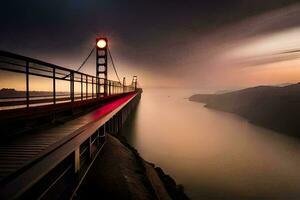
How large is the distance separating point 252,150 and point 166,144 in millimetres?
17153

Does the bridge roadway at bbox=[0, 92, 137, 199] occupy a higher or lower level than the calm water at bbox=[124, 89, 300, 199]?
higher

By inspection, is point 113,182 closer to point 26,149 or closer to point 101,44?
point 26,149

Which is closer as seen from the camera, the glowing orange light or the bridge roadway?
the bridge roadway

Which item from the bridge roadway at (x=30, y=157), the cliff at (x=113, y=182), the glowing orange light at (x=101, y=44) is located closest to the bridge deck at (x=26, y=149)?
the bridge roadway at (x=30, y=157)

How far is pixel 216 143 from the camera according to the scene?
4300 cm

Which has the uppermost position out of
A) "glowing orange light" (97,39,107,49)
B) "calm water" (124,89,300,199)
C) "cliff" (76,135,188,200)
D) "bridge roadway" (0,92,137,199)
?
"glowing orange light" (97,39,107,49)

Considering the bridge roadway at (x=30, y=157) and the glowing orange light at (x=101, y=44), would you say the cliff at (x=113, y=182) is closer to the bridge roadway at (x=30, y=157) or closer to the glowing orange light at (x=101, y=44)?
the bridge roadway at (x=30, y=157)

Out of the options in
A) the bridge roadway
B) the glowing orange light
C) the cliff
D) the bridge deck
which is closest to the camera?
the bridge roadway

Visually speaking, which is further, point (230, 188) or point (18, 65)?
point (230, 188)

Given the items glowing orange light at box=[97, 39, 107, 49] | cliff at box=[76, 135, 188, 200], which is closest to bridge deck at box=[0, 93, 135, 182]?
cliff at box=[76, 135, 188, 200]

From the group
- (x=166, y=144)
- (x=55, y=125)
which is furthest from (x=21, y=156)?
(x=166, y=144)

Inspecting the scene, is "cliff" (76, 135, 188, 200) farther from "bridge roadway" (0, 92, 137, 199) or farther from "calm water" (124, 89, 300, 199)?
"calm water" (124, 89, 300, 199)

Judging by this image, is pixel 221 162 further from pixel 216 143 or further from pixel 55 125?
pixel 55 125

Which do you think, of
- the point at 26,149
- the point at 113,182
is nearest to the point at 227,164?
the point at 113,182
